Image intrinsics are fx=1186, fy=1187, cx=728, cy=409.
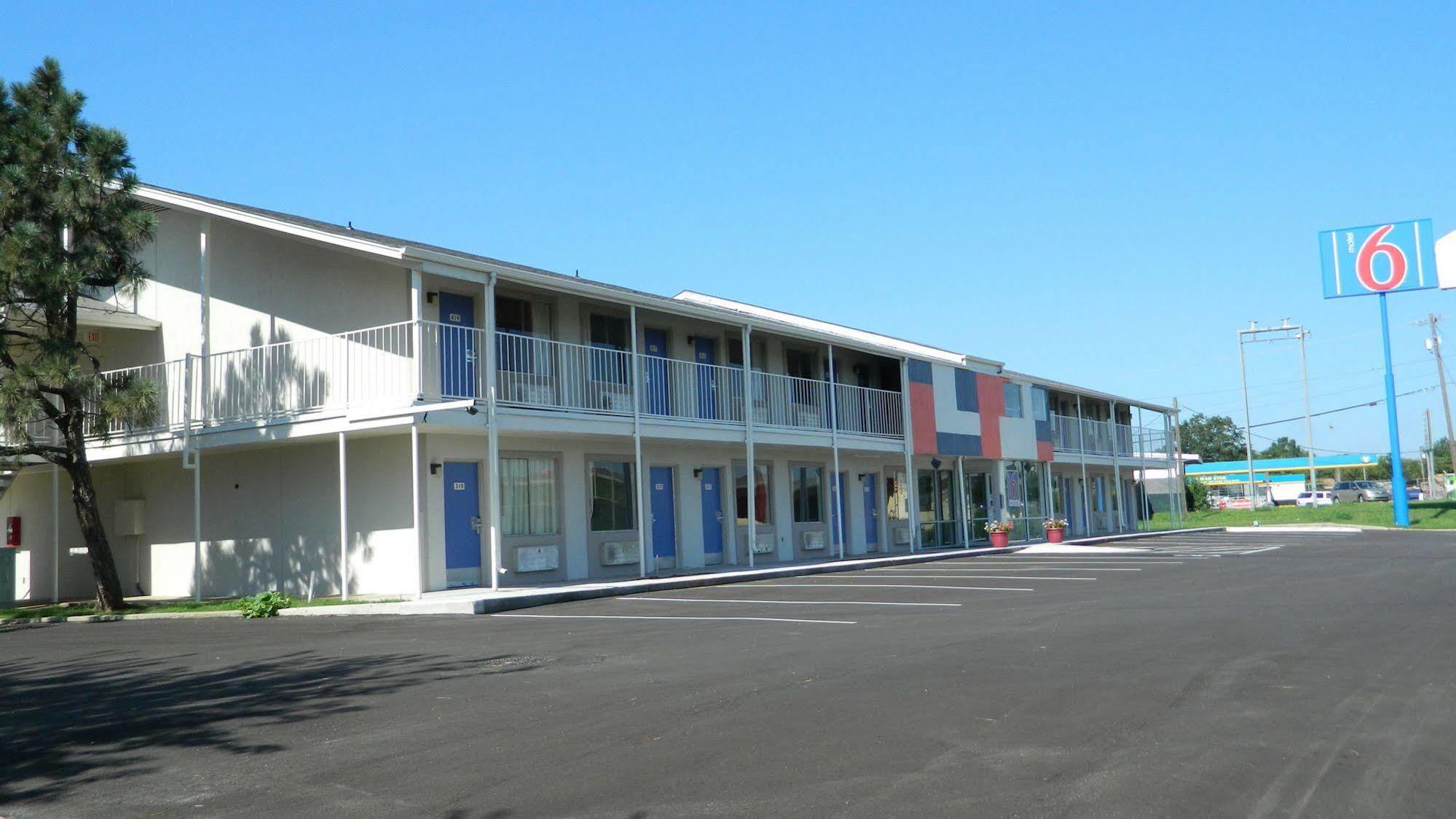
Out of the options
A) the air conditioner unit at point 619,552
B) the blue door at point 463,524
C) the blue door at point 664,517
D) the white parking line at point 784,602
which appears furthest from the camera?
the blue door at point 664,517

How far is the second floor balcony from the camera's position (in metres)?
17.2

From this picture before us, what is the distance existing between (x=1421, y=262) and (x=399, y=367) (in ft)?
124

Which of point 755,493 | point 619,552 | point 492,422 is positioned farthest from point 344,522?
point 755,493

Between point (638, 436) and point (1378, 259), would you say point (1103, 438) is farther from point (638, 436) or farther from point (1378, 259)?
point (638, 436)

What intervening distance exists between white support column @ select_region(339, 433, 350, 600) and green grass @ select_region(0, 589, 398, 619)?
0.28m

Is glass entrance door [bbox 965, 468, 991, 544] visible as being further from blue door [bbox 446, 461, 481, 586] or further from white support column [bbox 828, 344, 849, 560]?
blue door [bbox 446, 461, 481, 586]

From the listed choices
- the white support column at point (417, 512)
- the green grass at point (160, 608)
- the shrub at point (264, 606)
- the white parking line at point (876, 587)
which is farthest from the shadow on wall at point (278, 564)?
the white parking line at point (876, 587)

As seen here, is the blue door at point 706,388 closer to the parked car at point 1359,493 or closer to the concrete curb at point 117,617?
the concrete curb at point 117,617

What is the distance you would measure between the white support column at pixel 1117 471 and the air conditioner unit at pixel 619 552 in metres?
23.0

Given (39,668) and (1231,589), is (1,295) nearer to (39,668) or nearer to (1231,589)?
(39,668)

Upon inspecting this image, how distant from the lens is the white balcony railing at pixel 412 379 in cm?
1719

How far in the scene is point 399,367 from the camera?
56.2ft

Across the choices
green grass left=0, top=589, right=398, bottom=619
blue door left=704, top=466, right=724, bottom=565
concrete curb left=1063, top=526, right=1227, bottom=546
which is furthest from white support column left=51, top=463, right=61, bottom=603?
concrete curb left=1063, top=526, right=1227, bottom=546

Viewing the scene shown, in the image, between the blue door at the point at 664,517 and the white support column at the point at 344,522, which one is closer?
the white support column at the point at 344,522
